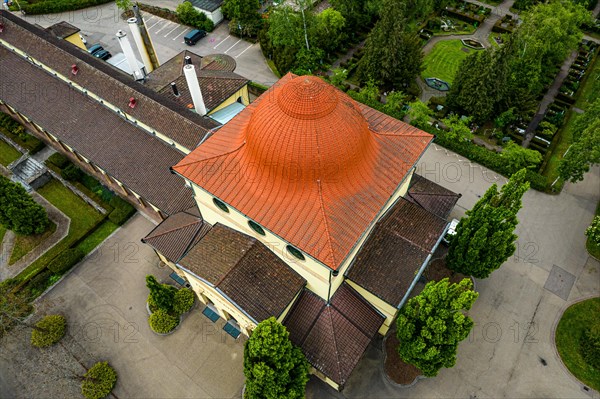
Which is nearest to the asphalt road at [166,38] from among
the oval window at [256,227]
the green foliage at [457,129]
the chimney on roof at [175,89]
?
the chimney on roof at [175,89]

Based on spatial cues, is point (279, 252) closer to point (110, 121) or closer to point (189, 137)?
point (189, 137)

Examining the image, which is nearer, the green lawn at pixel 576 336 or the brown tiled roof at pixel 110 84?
the green lawn at pixel 576 336

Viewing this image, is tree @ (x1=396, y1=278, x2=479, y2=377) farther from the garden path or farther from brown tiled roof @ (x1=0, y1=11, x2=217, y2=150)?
the garden path

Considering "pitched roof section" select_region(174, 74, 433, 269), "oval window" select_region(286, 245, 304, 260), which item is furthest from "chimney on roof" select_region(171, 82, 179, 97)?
"oval window" select_region(286, 245, 304, 260)

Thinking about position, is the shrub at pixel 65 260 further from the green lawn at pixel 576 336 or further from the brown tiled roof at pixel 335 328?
the green lawn at pixel 576 336

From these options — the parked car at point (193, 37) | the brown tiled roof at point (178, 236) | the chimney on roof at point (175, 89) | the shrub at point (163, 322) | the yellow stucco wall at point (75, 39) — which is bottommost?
the shrub at point (163, 322)

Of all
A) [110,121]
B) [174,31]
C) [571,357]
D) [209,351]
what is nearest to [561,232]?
[571,357]
